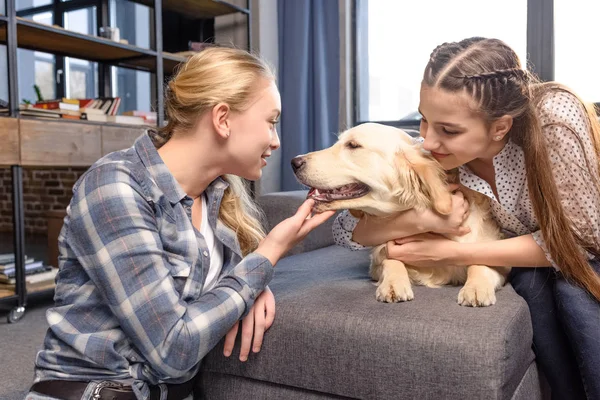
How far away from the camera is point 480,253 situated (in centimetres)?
133

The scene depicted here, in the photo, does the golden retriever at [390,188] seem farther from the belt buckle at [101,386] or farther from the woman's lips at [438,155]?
the belt buckle at [101,386]

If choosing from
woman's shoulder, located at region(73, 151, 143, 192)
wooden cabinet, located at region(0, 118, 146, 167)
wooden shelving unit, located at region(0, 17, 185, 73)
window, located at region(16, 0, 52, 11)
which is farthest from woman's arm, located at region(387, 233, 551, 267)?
window, located at region(16, 0, 52, 11)

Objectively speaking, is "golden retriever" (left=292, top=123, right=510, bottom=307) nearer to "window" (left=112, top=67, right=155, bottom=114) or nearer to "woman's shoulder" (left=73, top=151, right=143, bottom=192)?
"woman's shoulder" (left=73, top=151, right=143, bottom=192)

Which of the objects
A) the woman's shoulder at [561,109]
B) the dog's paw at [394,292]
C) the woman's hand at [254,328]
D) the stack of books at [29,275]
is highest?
the woman's shoulder at [561,109]

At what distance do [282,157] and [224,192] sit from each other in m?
2.45

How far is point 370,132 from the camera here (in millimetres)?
1427

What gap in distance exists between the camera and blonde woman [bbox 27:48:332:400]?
1.02 metres

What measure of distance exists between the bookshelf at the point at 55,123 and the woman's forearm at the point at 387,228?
1.64 metres

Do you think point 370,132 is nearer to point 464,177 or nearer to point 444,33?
point 464,177

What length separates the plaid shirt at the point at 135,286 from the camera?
1.01m

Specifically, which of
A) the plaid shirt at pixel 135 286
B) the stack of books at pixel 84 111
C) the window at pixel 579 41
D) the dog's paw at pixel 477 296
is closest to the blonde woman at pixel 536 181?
the dog's paw at pixel 477 296

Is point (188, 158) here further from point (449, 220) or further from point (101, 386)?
point (449, 220)

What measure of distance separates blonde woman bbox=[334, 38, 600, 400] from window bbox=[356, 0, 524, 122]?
94.9 inches

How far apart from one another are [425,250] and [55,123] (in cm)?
191
